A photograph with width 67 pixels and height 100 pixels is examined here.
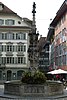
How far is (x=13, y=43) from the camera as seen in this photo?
6384 centimetres

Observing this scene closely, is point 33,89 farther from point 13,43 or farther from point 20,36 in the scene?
point 20,36

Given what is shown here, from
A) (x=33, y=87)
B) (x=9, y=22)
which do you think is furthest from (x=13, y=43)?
(x=33, y=87)

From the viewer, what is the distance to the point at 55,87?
73.0 ft

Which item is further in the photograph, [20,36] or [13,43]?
[20,36]

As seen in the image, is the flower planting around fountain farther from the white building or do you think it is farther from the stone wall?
the white building

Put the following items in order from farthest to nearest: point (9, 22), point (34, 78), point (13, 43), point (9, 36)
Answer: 1. point (9, 36)
2. point (13, 43)
3. point (9, 22)
4. point (34, 78)

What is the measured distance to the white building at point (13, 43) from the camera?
6362 cm

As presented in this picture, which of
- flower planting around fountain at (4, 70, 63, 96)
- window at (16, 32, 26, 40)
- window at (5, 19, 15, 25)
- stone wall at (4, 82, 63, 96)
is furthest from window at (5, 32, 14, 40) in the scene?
stone wall at (4, 82, 63, 96)

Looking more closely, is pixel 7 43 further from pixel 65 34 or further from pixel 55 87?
pixel 55 87

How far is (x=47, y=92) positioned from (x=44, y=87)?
0.40 metres

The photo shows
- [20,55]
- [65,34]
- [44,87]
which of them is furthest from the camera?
[20,55]

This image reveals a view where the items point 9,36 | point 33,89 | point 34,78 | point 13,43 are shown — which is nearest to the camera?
point 33,89

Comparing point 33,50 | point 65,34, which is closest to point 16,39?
point 65,34

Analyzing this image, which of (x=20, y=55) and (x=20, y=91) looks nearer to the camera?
(x=20, y=91)
